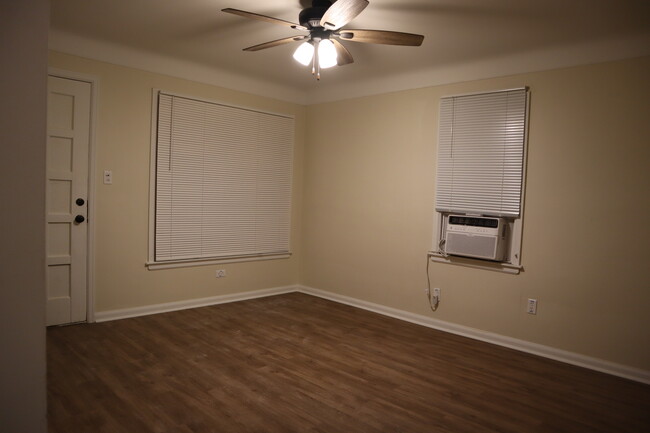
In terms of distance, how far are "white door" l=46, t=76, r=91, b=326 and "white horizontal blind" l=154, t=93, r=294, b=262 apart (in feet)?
2.20

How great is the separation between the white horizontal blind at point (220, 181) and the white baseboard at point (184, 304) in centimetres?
47

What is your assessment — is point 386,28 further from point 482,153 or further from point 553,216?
point 553,216

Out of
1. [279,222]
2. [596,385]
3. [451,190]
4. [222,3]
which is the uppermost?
[222,3]

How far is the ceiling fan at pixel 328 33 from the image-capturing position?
2389mm

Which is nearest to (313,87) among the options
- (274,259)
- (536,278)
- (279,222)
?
(279,222)

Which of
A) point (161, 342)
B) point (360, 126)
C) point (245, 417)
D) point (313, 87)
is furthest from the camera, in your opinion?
point (313, 87)

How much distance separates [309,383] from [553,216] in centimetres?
240

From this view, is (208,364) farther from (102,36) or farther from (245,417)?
(102,36)

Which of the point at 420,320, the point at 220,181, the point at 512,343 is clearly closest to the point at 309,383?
the point at 420,320

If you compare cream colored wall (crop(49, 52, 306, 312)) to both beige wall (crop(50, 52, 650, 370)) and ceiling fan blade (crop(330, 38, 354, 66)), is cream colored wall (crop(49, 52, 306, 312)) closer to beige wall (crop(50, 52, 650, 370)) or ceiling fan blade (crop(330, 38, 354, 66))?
beige wall (crop(50, 52, 650, 370))

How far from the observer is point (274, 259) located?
17.1 feet

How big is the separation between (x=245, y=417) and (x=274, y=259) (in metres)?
2.98

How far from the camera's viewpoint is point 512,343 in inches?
143

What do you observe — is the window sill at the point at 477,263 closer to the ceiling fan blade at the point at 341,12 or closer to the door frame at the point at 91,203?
the ceiling fan blade at the point at 341,12
